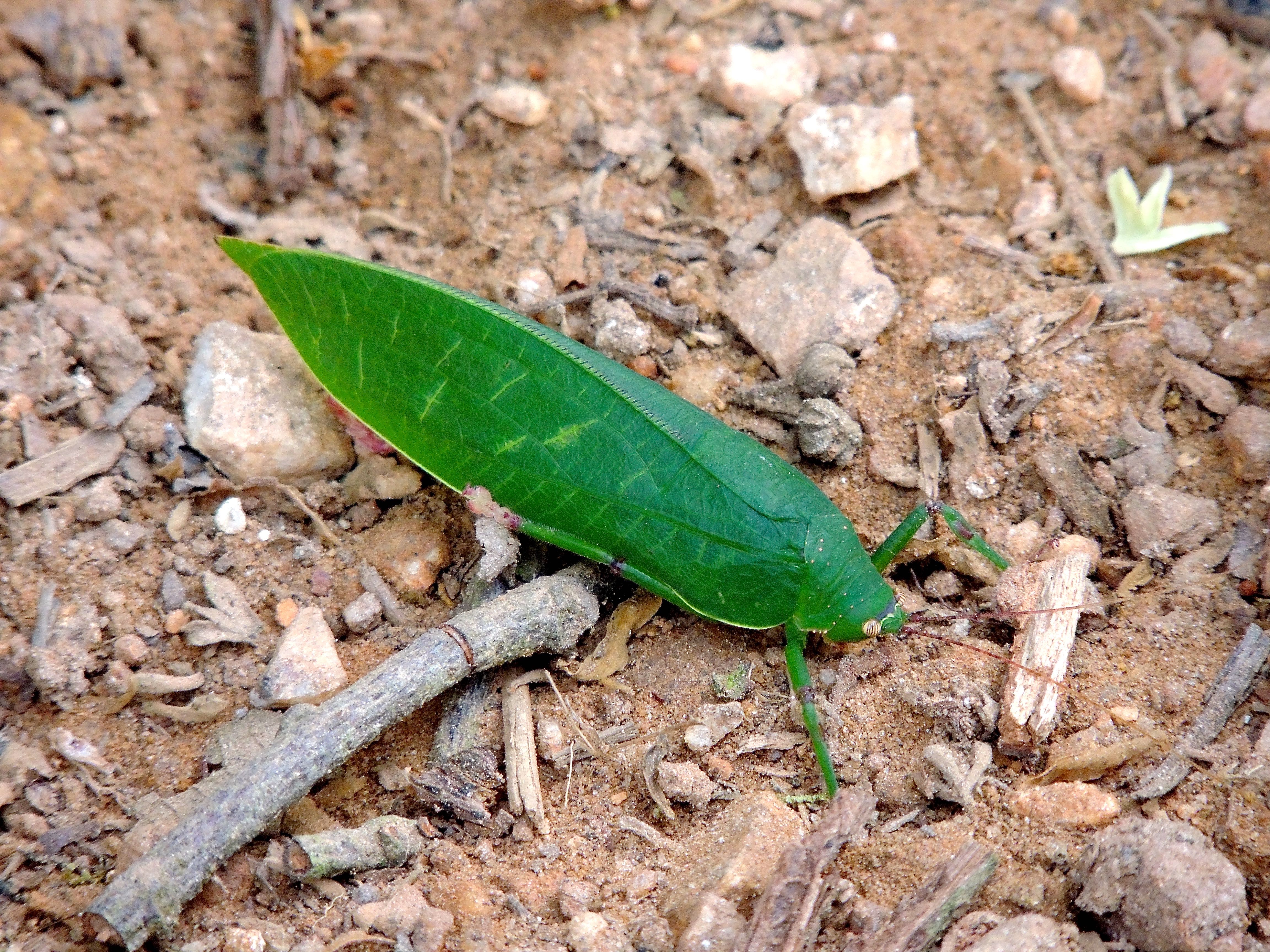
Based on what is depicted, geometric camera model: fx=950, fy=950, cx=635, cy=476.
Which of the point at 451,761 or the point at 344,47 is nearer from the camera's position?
the point at 451,761

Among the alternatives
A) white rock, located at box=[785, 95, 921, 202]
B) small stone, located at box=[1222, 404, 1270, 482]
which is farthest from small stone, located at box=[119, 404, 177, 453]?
small stone, located at box=[1222, 404, 1270, 482]

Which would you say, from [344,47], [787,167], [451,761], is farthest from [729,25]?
[451,761]

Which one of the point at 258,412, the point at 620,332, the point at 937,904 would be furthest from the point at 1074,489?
the point at 258,412

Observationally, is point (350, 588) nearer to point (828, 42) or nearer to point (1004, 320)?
point (1004, 320)

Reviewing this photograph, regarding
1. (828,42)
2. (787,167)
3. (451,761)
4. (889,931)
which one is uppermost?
(828,42)

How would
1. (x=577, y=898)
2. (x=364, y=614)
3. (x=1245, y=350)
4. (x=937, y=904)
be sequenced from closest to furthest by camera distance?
(x=937, y=904) < (x=577, y=898) < (x=364, y=614) < (x=1245, y=350)

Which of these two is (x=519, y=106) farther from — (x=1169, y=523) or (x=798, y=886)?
(x=798, y=886)
